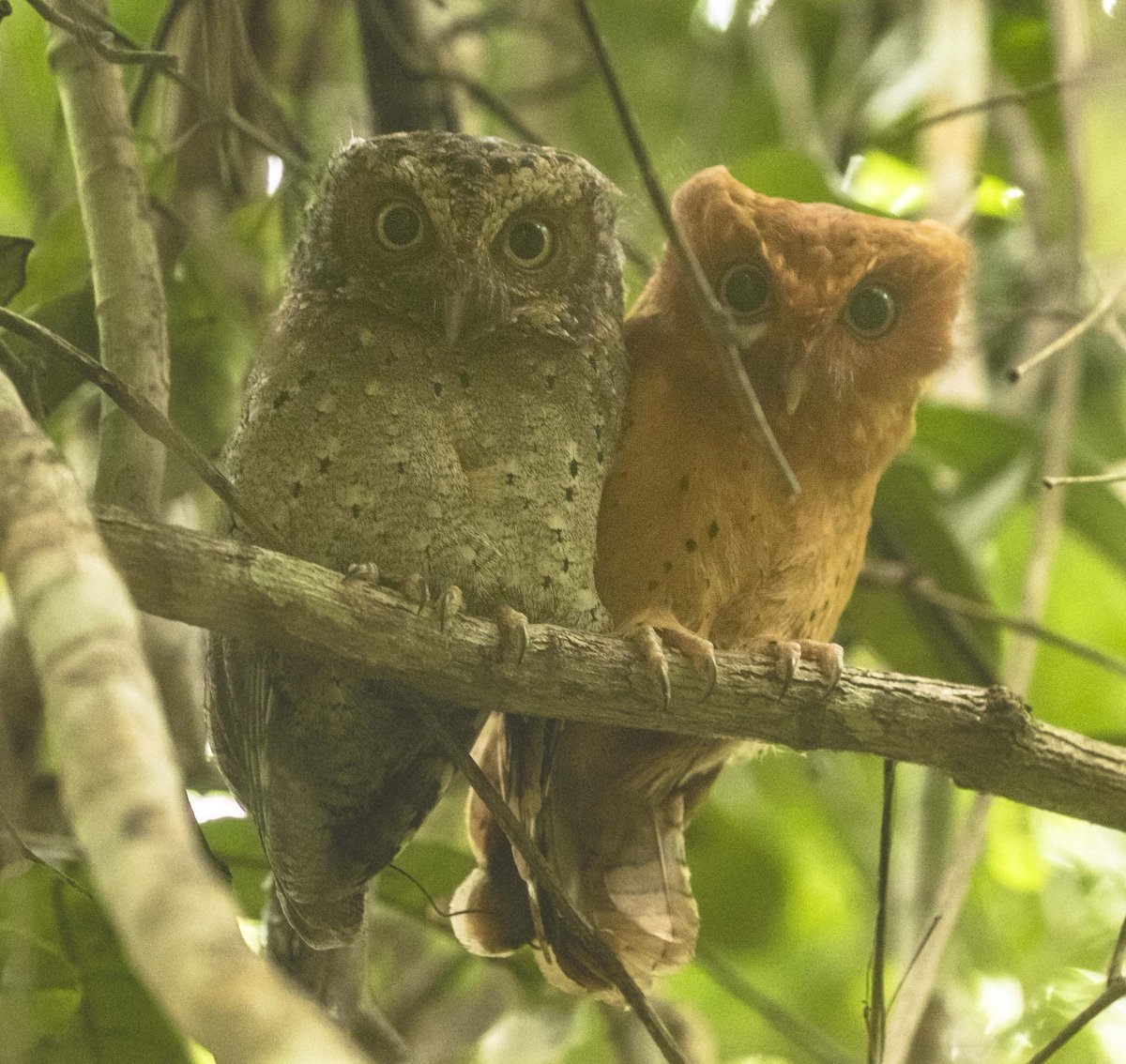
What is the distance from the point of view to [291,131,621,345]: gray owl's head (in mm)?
1975

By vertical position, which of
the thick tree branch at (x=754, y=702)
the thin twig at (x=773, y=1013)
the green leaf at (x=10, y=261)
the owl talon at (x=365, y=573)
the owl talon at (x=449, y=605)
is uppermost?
the green leaf at (x=10, y=261)

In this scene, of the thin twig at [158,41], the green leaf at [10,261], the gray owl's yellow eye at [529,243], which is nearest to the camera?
the green leaf at [10,261]

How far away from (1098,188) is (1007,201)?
3.31ft

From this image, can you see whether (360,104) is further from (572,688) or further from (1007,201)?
(572,688)

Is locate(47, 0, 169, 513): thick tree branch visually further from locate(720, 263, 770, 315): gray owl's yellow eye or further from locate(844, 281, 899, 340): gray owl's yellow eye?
locate(844, 281, 899, 340): gray owl's yellow eye

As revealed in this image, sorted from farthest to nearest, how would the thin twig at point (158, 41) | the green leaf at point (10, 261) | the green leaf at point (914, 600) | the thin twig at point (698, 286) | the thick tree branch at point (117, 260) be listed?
the green leaf at point (914, 600), the thin twig at point (158, 41), the green leaf at point (10, 261), the thick tree branch at point (117, 260), the thin twig at point (698, 286)

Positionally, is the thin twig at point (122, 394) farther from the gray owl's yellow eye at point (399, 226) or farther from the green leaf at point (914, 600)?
→ the green leaf at point (914, 600)

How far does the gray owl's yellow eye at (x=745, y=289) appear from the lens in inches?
86.3

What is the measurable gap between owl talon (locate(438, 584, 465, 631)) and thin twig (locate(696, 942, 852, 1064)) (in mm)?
1204

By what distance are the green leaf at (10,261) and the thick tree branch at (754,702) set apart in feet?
2.28

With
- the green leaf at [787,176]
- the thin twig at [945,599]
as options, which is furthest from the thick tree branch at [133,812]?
the thin twig at [945,599]

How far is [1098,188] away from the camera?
356cm

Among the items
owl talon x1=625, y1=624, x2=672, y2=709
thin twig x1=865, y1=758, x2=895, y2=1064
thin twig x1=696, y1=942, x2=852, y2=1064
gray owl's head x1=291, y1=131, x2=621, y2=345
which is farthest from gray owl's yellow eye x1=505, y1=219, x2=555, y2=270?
thin twig x1=696, y1=942, x2=852, y2=1064

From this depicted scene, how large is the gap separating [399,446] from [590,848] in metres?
0.87
